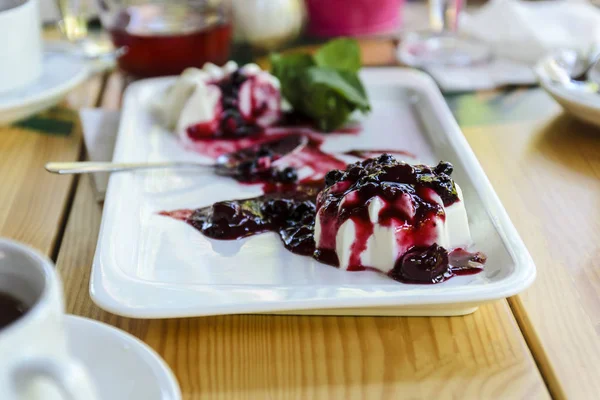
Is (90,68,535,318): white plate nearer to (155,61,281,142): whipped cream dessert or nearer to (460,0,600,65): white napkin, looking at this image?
(155,61,281,142): whipped cream dessert

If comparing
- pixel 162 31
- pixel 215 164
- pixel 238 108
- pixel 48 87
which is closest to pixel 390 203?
pixel 215 164

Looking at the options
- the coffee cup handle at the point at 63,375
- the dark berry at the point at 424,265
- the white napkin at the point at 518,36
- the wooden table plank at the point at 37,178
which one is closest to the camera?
the coffee cup handle at the point at 63,375

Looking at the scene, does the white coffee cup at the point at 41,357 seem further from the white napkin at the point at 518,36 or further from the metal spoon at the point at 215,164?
the white napkin at the point at 518,36

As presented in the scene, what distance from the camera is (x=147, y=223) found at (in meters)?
1.00

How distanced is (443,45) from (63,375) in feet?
4.88

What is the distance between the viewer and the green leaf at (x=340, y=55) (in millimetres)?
1383

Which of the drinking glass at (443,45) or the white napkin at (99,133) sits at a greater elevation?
the white napkin at (99,133)

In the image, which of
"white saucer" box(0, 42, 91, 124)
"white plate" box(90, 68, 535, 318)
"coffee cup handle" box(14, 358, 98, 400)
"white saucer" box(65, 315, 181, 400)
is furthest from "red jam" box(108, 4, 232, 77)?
"coffee cup handle" box(14, 358, 98, 400)

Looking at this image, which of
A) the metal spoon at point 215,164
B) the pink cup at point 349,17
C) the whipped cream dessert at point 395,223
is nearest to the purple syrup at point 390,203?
the whipped cream dessert at point 395,223

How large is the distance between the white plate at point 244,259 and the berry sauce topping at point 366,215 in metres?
0.02

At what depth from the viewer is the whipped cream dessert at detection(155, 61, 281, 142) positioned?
1301 mm

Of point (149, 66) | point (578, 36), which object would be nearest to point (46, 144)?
point (149, 66)

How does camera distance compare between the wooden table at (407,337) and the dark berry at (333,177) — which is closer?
the wooden table at (407,337)

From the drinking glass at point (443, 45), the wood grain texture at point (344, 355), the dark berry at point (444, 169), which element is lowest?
the drinking glass at point (443, 45)
